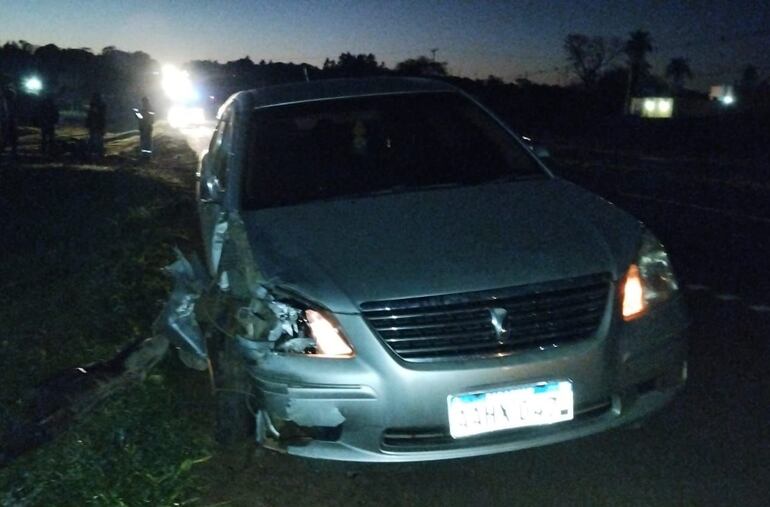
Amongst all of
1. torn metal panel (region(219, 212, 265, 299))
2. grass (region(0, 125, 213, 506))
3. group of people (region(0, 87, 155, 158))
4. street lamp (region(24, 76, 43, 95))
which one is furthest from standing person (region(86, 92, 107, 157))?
torn metal panel (region(219, 212, 265, 299))

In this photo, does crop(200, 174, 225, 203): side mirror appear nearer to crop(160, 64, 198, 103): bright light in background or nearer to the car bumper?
the car bumper

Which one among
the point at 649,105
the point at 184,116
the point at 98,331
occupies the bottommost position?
the point at 184,116

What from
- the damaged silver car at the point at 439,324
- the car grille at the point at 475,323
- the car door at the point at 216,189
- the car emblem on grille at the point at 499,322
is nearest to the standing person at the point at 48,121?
the car door at the point at 216,189

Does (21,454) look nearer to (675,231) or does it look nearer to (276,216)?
(276,216)

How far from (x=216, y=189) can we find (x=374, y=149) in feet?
3.00

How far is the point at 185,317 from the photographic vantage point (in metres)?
5.09

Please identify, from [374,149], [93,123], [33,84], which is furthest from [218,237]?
[33,84]

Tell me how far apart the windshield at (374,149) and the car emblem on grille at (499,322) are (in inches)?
59.5

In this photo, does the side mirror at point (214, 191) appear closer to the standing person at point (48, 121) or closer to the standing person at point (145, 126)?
the standing person at point (145, 126)

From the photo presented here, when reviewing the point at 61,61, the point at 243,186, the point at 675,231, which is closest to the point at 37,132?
the point at 675,231

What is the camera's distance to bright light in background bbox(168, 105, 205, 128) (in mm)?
34469

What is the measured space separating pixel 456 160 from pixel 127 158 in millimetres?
19005

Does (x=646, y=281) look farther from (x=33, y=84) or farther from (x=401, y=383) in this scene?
(x=33, y=84)

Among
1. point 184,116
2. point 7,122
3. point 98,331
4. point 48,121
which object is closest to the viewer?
point 98,331
